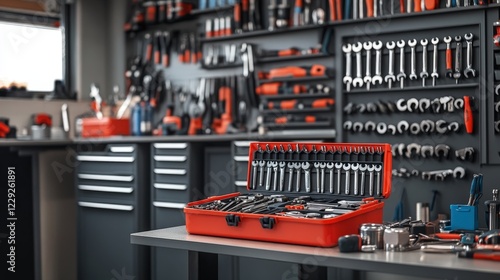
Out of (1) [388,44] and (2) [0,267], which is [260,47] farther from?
(2) [0,267]

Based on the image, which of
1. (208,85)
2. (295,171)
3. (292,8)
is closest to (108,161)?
(208,85)

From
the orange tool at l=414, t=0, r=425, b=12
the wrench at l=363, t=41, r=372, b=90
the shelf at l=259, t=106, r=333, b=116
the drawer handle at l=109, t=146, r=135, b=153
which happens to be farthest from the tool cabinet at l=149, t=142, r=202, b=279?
the orange tool at l=414, t=0, r=425, b=12

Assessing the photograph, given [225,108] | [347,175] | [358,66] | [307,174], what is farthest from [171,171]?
[347,175]

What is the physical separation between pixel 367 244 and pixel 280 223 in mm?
259

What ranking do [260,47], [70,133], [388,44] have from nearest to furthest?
[388,44], [260,47], [70,133]

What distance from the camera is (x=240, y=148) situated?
381cm

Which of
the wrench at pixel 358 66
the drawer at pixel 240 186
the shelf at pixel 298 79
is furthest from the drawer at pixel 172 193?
the wrench at pixel 358 66

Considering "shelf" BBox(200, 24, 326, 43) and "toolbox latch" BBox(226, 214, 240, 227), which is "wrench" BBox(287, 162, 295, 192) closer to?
"toolbox latch" BBox(226, 214, 240, 227)

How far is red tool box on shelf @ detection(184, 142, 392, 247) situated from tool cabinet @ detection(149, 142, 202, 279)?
1562 millimetres

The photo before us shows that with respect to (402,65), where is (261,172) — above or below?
below

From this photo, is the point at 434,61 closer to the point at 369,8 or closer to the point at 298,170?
the point at 369,8

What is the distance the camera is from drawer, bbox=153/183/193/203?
402 centimetres

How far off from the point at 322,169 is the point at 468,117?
1.32 m

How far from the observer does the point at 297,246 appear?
1963 millimetres
